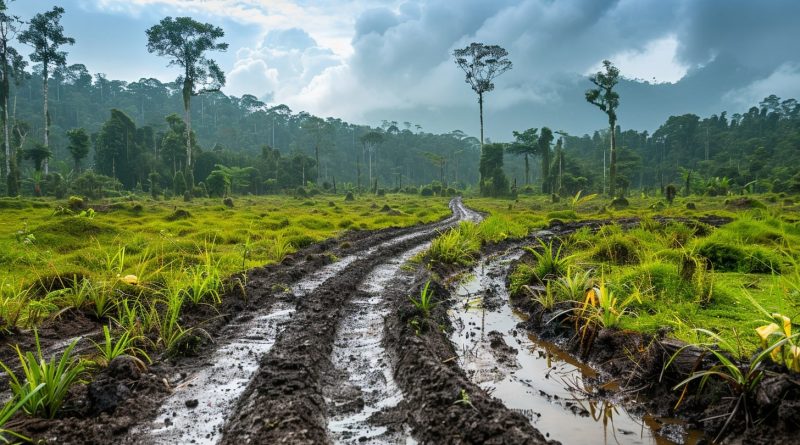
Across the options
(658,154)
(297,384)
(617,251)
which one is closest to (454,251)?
(617,251)

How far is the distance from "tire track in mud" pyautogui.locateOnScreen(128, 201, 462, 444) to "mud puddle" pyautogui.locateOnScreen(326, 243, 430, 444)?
2.94 ft

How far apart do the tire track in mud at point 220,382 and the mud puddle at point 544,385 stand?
2.42 metres

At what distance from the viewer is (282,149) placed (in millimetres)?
108000

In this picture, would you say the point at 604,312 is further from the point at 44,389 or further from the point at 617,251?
the point at 44,389

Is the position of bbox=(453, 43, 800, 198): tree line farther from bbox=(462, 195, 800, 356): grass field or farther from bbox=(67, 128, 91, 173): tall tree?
bbox=(67, 128, 91, 173): tall tree

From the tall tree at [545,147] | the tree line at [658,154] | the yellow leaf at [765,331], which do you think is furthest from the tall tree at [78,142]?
the tall tree at [545,147]

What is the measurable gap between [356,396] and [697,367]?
3.08 meters

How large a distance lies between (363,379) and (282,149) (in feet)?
359

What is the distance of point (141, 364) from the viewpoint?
4391mm

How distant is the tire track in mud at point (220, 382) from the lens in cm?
342

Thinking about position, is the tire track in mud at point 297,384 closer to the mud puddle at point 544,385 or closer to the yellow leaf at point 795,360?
the mud puddle at point 544,385

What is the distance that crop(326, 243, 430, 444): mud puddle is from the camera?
3.44 metres

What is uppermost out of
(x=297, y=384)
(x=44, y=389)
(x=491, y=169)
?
(x=491, y=169)

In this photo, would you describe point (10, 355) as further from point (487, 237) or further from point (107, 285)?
point (487, 237)
